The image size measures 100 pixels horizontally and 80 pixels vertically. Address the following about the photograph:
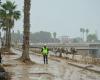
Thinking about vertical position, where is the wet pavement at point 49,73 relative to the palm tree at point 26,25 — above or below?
below

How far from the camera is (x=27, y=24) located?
3444 centimetres

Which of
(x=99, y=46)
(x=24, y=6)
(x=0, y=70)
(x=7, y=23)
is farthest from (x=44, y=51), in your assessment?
(x=99, y=46)

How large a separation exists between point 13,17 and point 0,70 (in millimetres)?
50646

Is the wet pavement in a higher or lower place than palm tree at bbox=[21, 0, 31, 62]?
lower

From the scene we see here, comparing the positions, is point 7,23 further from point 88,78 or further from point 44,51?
point 88,78

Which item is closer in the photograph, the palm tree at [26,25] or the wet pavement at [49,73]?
the wet pavement at [49,73]

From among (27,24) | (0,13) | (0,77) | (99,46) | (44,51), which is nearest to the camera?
(0,77)

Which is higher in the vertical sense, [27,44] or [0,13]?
[0,13]

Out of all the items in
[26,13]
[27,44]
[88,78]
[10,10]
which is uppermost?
[10,10]

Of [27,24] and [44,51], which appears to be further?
[27,24]

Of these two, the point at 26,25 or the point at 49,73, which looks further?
the point at 26,25

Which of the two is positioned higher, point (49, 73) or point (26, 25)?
point (26, 25)

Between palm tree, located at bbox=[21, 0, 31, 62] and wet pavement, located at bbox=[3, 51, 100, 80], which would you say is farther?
palm tree, located at bbox=[21, 0, 31, 62]

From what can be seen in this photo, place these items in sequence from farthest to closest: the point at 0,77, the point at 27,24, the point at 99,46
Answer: the point at 99,46 < the point at 27,24 < the point at 0,77
